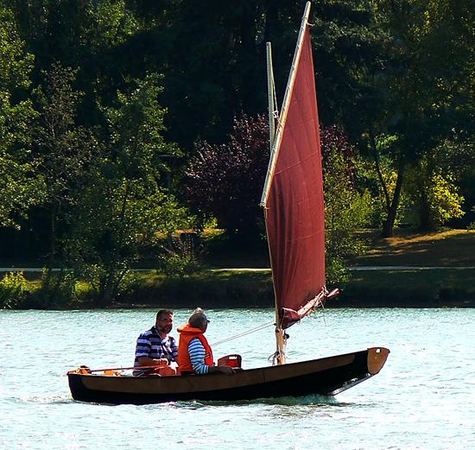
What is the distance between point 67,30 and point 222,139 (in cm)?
871

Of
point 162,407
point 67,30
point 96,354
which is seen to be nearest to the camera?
point 162,407

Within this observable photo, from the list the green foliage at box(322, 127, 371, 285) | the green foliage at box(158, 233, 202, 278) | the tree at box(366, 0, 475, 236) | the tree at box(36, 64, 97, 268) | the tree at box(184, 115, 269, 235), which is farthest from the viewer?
the tree at box(366, 0, 475, 236)

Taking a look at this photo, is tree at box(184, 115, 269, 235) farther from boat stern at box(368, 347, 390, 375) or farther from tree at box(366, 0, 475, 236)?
boat stern at box(368, 347, 390, 375)

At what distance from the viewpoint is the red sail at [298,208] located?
29.5 m

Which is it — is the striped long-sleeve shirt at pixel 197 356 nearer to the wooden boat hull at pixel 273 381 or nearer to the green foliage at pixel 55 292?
the wooden boat hull at pixel 273 381

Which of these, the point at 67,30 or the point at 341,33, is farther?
the point at 67,30

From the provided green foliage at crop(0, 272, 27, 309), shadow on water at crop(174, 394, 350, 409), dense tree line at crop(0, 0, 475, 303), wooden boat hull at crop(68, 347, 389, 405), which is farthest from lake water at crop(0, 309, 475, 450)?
dense tree line at crop(0, 0, 475, 303)

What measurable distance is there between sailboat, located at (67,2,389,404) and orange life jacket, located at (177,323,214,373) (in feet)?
0.97

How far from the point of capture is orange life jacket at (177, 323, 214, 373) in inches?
1115

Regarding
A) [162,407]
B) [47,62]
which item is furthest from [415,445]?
[47,62]

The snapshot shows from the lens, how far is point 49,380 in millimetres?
35188

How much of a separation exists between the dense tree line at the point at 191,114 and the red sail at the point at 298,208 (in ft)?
105

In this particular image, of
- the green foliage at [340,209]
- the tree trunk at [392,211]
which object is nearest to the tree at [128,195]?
the green foliage at [340,209]

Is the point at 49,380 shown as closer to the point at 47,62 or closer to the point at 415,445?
the point at 415,445
